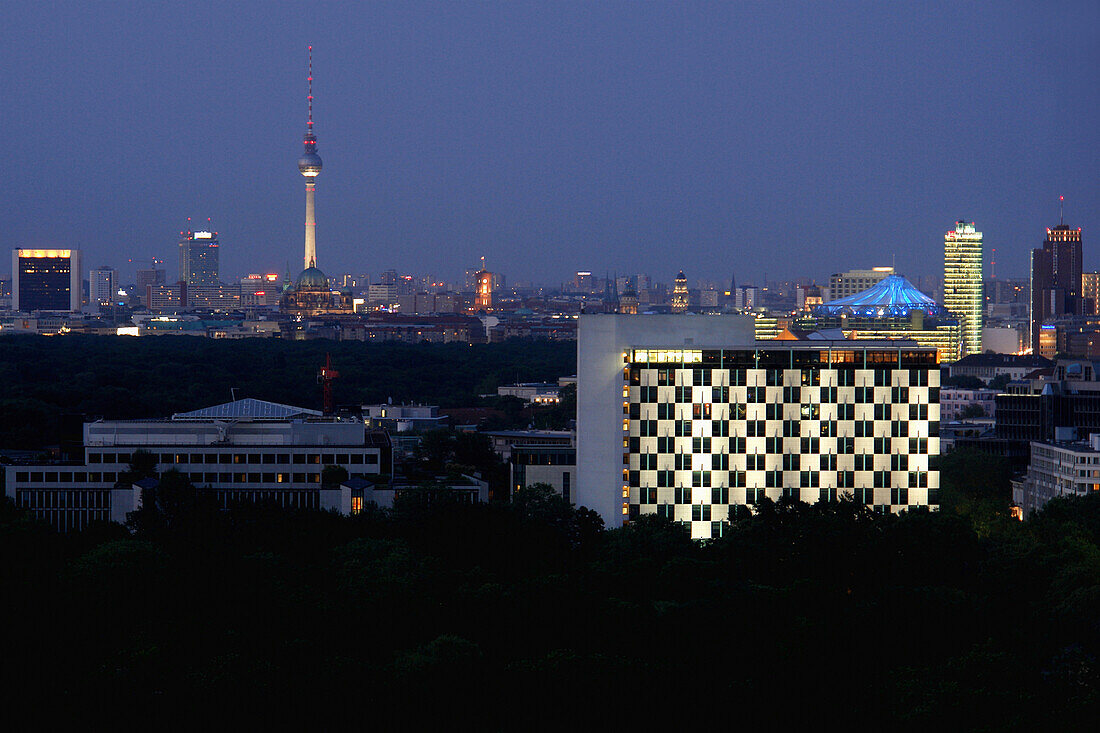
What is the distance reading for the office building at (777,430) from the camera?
71.2m

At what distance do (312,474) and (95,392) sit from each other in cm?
5773

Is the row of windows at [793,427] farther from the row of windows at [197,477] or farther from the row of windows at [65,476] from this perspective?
the row of windows at [65,476]

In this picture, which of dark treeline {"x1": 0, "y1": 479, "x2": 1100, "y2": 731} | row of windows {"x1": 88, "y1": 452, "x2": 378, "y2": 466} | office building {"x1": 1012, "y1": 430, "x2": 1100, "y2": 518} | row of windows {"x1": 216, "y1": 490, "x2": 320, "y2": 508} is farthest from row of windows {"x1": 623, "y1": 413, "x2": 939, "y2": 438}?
office building {"x1": 1012, "y1": 430, "x2": 1100, "y2": 518}

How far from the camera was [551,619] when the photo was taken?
51.8m

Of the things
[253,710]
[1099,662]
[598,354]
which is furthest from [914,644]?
[598,354]

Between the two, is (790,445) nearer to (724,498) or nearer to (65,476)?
(724,498)

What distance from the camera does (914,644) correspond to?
51.2m

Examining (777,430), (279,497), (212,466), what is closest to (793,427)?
(777,430)

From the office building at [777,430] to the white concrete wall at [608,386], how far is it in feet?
1.31

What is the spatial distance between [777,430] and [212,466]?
2369 cm

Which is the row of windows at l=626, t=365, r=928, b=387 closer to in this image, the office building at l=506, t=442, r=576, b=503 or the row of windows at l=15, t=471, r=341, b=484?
the office building at l=506, t=442, r=576, b=503

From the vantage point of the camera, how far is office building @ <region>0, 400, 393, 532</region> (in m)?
76.2

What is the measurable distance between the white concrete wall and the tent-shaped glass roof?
20.4 meters

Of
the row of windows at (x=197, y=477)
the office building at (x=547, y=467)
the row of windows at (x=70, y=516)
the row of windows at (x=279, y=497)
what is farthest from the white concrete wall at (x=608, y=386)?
the row of windows at (x=70, y=516)
